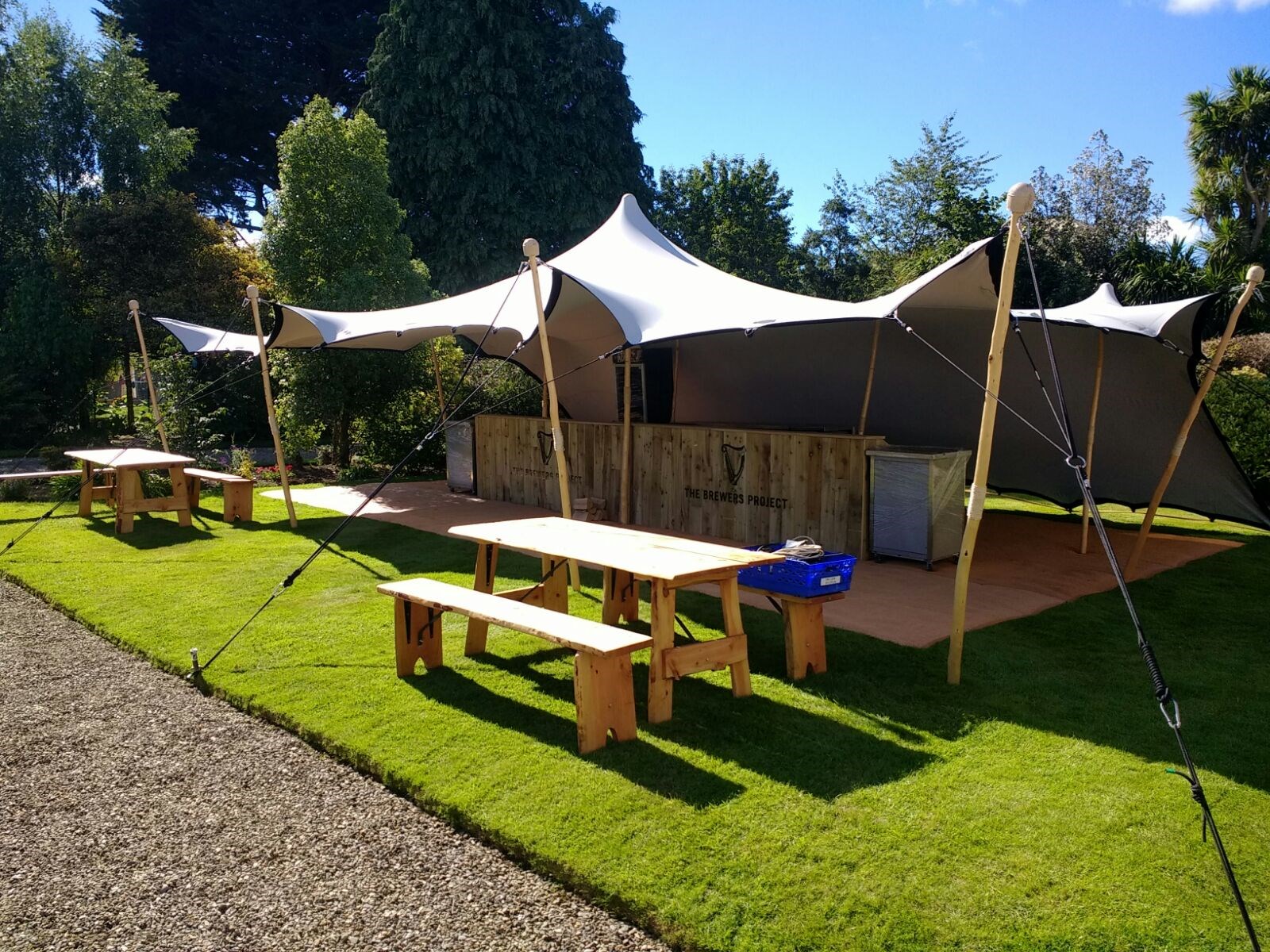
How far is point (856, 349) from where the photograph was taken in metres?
10.7

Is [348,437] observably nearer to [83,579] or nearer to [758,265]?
[83,579]

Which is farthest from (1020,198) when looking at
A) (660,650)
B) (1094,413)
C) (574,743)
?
(1094,413)

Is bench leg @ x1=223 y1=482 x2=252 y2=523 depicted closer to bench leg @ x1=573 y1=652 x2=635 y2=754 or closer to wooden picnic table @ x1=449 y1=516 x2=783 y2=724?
wooden picnic table @ x1=449 y1=516 x2=783 y2=724

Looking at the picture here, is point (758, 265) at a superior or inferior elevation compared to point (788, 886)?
superior

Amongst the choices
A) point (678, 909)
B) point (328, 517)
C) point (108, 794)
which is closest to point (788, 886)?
point (678, 909)

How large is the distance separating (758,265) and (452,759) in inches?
1196

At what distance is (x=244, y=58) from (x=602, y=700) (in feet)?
102

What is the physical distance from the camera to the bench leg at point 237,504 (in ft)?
36.1

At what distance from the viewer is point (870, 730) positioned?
182 inches

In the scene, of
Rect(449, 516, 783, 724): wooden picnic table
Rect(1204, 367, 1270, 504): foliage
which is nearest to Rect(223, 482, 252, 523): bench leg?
Rect(449, 516, 783, 724): wooden picnic table

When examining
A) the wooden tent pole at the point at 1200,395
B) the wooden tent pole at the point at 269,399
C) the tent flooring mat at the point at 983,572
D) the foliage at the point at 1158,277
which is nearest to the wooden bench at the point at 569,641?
the tent flooring mat at the point at 983,572

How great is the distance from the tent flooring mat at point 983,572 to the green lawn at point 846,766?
0.30m

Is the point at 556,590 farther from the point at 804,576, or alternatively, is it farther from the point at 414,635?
the point at 804,576

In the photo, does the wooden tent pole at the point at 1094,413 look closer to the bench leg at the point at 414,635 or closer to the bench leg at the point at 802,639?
the bench leg at the point at 802,639
